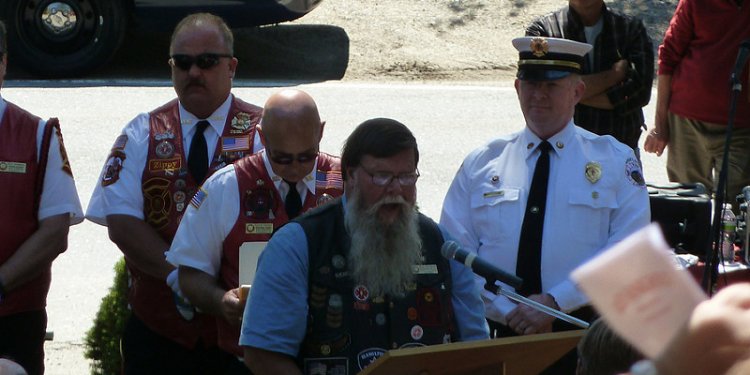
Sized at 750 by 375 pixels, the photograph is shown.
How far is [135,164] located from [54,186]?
0.37 metres

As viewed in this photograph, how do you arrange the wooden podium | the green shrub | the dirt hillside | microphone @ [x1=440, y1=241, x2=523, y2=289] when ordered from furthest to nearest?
the dirt hillside
the green shrub
microphone @ [x1=440, y1=241, x2=523, y2=289]
the wooden podium

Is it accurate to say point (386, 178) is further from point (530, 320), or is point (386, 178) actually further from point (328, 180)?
point (530, 320)

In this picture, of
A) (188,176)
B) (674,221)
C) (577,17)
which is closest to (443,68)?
(577,17)

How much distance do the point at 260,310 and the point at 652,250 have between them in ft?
8.44

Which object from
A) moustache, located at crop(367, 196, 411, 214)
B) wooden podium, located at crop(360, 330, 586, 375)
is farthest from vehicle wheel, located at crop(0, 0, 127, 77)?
wooden podium, located at crop(360, 330, 586, 375)

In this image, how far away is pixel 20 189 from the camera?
5.23m

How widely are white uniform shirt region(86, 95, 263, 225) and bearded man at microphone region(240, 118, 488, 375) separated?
1.13 meters

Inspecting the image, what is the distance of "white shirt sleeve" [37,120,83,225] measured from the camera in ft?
17.4

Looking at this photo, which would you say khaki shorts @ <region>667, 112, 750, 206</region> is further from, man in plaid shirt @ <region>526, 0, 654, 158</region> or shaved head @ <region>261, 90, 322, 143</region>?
shaved head @ <region>261, 90, 322, 143</region>

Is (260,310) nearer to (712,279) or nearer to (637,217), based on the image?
(637,217)

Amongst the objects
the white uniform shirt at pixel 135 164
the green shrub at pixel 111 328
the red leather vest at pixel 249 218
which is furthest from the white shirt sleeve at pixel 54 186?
the red leather vest at pixel 249 218

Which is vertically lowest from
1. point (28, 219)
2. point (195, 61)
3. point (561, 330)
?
point (561, 330)

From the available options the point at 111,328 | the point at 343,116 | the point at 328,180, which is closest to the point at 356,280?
the point at 328,180

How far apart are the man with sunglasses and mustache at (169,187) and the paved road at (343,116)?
316 cm
